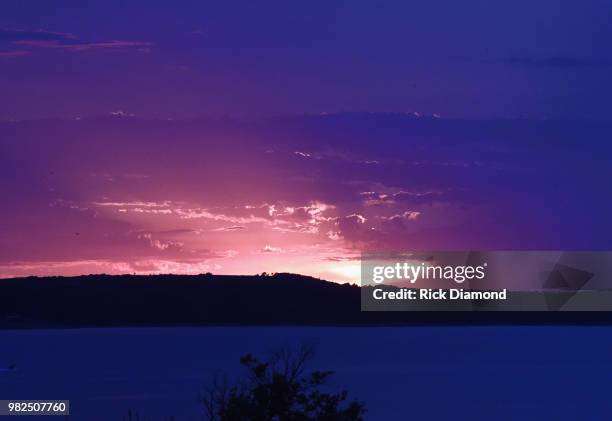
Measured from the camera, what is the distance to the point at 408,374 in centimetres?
10425

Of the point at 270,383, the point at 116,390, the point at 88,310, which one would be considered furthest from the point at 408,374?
the point at 270,383

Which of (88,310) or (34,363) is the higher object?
(88,310)

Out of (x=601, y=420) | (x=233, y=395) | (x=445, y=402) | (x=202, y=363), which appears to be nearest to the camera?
(x=233, y=395)

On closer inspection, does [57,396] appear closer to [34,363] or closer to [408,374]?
[408,374]

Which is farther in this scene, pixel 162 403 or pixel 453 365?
pixel 453 365

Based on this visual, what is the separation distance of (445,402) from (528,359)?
8496 centimetres

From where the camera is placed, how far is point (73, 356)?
484 ft

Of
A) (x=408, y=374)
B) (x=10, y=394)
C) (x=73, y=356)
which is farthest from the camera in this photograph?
(x=73, y=356)

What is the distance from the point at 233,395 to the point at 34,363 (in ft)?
381

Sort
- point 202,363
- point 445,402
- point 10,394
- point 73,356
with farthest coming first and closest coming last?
1. point 73,356
2. point 202,363
3. point 10,394
4. point 445,402

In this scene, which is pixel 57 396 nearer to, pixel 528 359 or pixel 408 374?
pixel 408 374

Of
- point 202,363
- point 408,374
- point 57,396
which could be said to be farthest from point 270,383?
point 202,363

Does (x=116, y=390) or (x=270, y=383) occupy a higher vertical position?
(x=116, y=390)

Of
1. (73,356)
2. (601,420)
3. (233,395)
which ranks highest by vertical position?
(73,356)
